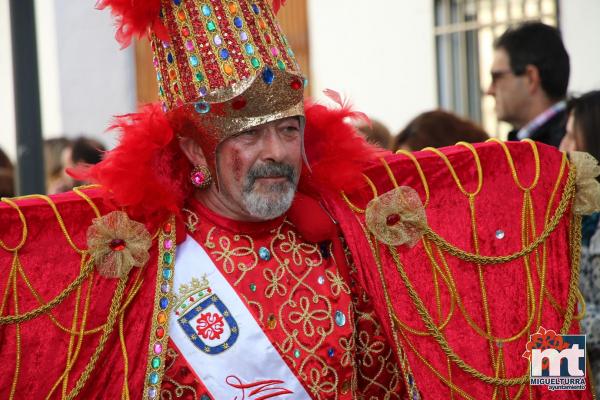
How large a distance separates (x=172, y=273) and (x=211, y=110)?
1.73ft

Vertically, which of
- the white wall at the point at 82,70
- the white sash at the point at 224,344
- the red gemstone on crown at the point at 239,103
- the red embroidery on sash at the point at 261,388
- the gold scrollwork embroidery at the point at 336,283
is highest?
the white wall at the point at 82,70

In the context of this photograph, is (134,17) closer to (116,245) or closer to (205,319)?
(116,245)

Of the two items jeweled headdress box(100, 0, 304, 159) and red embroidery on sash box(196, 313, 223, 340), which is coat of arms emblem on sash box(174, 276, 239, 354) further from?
jeweled headdress box(100, 0, 304, 159)

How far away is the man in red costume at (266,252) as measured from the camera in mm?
3068

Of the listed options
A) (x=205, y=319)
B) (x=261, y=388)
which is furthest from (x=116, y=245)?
(x=261, y=388)

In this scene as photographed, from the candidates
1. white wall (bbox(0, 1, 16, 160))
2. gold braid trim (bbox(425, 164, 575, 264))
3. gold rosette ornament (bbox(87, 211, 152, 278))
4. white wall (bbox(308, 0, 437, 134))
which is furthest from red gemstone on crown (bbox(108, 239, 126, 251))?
white wall (bbox(0, 1, 16, 160))

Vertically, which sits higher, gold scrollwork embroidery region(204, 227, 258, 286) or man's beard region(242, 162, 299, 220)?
man's beard region(242, 162, 299, 220)

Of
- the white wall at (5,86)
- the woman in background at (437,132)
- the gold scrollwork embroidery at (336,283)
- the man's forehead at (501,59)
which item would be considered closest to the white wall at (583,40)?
the man's forehead at (501,59)

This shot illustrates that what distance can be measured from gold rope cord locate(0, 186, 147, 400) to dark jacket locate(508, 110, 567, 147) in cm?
225

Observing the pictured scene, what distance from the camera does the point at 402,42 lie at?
8.73 metres

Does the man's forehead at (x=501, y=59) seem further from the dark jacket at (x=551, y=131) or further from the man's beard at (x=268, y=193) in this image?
the man's beard at (x=268, y=193)

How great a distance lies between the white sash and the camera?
3109 mm

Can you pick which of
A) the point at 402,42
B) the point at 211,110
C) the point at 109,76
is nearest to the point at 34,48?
the point at 211,110

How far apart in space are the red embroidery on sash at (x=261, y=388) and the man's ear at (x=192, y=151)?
715 mm
